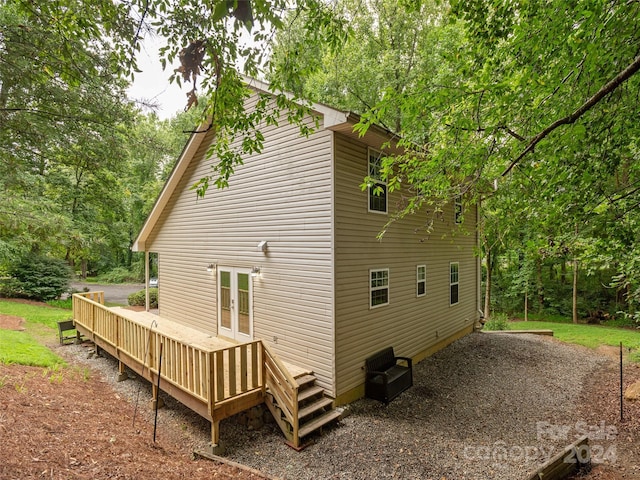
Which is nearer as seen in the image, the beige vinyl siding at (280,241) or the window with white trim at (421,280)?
the beige vinyl siding at (280,241)

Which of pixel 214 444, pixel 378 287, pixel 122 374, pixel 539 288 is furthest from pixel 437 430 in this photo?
pixel 539 288

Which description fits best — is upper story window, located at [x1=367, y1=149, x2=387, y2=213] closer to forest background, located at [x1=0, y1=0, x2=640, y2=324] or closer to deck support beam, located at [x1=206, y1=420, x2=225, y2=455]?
forest background, located at [x1=0, y1=0, x2=640, y2=324]

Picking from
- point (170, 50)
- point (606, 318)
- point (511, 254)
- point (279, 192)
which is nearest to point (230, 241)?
point (279, 192)

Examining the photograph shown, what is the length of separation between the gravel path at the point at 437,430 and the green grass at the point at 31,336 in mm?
1198

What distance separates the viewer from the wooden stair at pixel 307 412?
5236 mm

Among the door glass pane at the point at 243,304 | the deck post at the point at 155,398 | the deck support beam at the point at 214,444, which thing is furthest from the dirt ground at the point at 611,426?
the deck post at the point at 155,398

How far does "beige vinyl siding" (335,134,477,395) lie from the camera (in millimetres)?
6246

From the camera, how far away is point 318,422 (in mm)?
5484

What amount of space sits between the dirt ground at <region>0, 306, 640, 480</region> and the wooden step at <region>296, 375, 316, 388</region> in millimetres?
1735

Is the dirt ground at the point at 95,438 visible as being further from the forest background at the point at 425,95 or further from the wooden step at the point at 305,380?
the forest background at the point at 425,95

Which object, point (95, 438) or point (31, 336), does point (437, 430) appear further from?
point (31, 336)

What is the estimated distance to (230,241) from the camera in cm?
816

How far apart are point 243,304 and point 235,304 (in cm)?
30

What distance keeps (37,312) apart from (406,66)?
61.6ft
